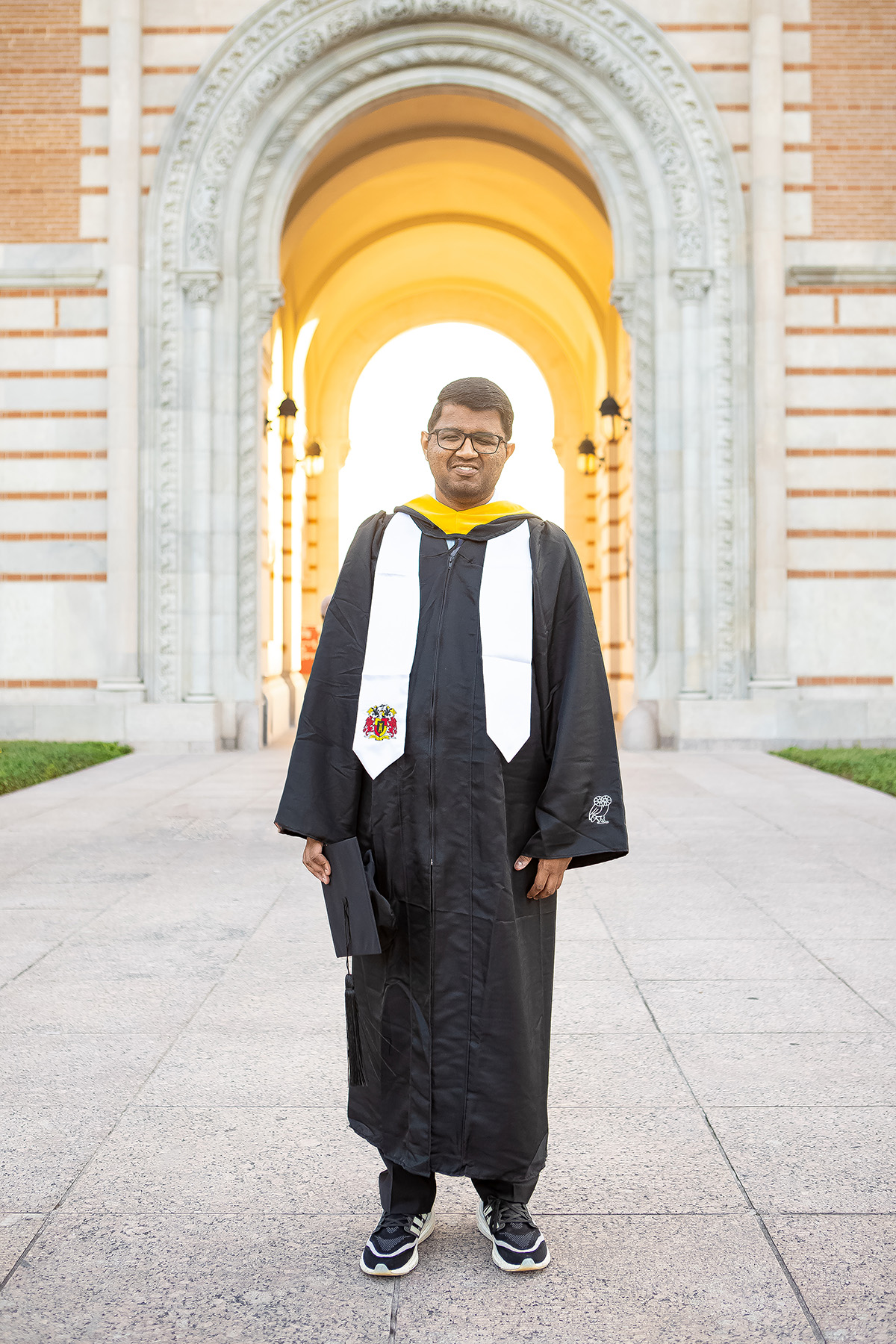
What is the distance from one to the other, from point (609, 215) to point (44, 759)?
8.71m

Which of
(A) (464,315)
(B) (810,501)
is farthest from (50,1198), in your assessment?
(A) (464,315)

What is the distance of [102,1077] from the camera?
11.5 ft

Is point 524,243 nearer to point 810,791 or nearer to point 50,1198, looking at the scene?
point 810,791

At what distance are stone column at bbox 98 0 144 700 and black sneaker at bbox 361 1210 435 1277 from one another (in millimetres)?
11123

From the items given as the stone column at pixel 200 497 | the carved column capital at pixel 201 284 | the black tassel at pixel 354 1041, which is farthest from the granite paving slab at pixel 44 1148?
the carved column capital at pixel 201 284

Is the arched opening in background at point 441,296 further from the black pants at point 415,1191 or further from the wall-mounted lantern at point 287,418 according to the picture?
the black pants at point 415,1191

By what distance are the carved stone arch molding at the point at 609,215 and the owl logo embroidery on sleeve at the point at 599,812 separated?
10.9 m

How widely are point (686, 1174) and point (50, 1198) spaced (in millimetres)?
1519

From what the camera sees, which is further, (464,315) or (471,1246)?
(464,315)

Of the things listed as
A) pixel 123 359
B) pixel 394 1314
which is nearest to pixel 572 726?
pixel 394 1314

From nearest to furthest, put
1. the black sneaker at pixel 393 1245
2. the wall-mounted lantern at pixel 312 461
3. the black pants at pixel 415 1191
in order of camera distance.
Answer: the black sneaker at pixel 393 1245, the black pants at pixel 415 1191, the wall-mounted lantern at pixel 312 461

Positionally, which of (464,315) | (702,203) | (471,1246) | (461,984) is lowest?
(471,1246)

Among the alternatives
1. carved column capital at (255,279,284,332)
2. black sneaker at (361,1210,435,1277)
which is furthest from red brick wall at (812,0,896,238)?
black sneaker at (361,1210,435,1277)

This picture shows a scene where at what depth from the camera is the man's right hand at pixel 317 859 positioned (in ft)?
8.97
